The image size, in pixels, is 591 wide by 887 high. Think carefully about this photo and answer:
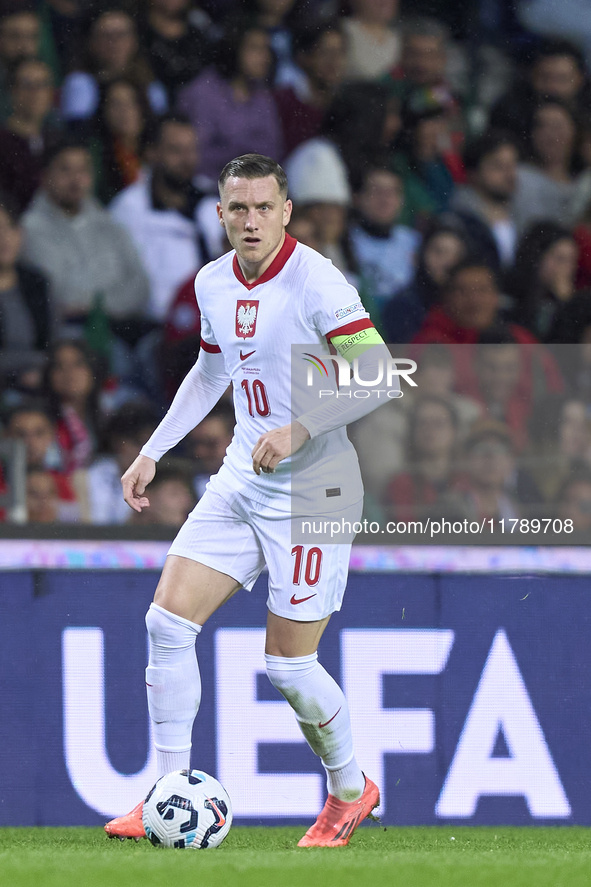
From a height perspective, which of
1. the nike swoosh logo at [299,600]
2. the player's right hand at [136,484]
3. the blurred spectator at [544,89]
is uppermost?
the blurred spectator at [544,89]

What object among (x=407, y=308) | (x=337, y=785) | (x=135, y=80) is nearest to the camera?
(x=337, y=785)

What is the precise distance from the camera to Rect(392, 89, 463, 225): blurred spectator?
185 inches

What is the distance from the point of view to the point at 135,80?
4750 mm

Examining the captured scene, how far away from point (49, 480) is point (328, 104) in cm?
191

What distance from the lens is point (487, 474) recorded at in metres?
4.12

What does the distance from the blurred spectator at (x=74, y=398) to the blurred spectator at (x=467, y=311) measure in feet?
4.00

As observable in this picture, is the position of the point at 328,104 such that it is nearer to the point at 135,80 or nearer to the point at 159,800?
the point at 135,80

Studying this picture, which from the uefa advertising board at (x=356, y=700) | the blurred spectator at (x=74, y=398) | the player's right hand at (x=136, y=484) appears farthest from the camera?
the blurred spectator at (x=74, y=398)

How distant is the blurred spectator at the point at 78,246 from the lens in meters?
4.48

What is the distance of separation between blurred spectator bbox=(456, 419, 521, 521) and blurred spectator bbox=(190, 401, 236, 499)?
85 cm

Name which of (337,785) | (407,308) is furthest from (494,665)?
(407,308)

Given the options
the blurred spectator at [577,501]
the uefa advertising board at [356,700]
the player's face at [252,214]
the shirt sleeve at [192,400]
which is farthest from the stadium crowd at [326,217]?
the player's face at [252,214]

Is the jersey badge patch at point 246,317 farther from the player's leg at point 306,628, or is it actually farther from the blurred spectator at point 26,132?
the blurred spectator at point 26,132

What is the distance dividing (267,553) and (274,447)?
40 centimetres
